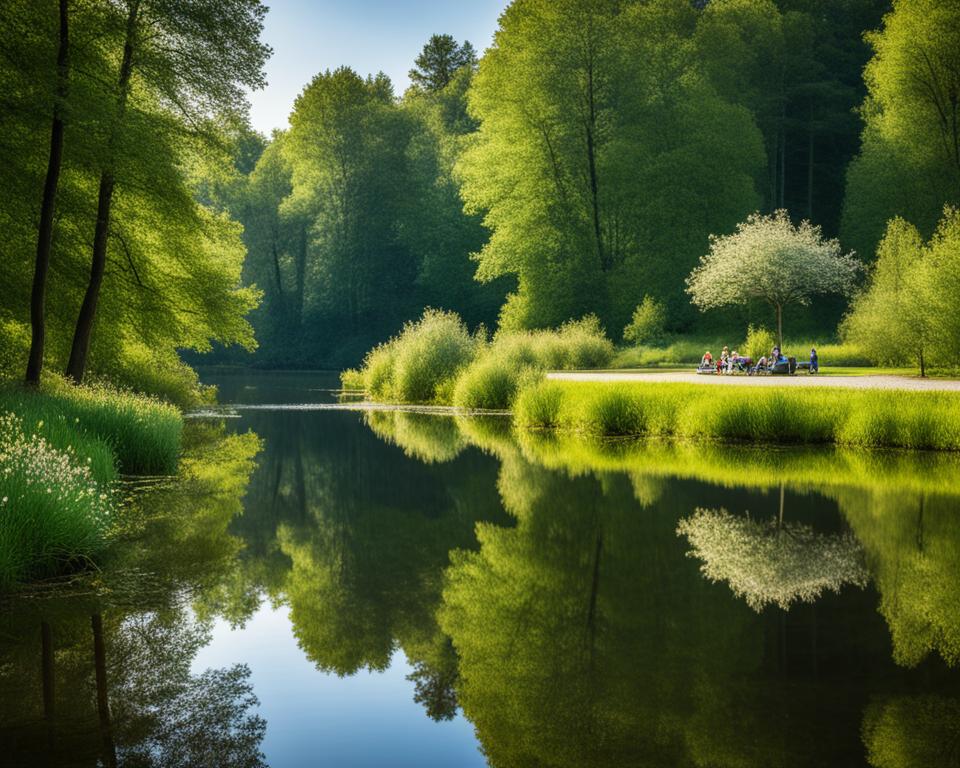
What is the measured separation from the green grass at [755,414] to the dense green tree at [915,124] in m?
30.3

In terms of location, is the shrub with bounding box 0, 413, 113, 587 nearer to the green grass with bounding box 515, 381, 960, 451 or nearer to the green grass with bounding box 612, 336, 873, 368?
the green grass with bounding box 515, 381, 960, 451

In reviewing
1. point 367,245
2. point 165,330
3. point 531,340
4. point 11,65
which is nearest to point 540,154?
point 531,340

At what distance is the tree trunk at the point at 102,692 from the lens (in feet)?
17.3

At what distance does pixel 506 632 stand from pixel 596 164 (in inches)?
1709

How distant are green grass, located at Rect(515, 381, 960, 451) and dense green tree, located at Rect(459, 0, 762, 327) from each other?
77.1 ft

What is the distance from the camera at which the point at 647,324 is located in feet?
148

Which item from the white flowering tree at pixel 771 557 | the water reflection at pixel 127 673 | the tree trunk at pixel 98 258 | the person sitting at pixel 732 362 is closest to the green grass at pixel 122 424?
the tree trunk at pixel 98 258

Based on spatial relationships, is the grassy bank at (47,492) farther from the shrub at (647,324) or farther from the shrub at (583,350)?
the shrub at (647,324)

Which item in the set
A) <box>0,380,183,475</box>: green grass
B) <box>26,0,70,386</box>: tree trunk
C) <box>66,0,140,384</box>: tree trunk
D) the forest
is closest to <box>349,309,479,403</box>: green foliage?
the forest

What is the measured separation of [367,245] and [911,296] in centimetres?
4395

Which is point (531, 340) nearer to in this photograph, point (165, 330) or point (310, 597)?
point (165, 330)

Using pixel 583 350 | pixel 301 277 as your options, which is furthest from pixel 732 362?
pixel 301 277

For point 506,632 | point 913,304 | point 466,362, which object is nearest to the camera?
point 506,632

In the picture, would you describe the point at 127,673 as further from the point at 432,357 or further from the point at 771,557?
the point at 432,357
